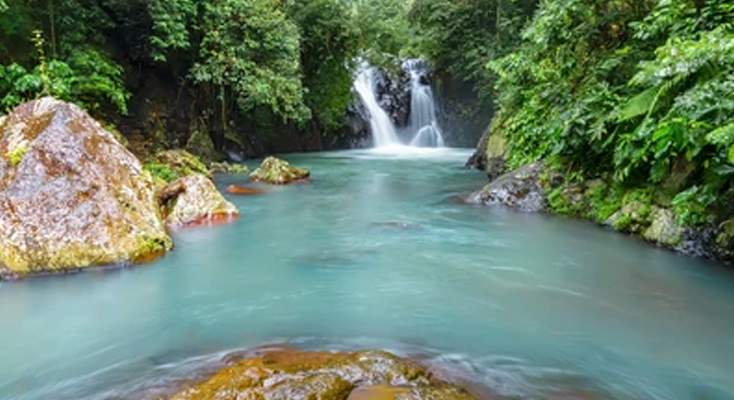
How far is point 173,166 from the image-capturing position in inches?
408

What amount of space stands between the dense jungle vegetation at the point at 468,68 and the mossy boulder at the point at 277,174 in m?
2.00

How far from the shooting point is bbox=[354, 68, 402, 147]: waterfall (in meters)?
20.8

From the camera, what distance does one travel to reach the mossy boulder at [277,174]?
10.7m

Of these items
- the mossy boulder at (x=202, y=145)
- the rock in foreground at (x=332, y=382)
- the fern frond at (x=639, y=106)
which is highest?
the fern frond at (x=639, y=106)

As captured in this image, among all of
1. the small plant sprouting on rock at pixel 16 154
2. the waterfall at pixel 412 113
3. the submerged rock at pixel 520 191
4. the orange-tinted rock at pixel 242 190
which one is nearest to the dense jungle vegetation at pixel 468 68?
the submerged rock at pixel 520 191

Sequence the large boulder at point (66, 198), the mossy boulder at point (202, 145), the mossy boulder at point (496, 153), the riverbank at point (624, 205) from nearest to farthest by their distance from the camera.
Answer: the large boulder at point (66, 198)
the riverbank at point (624, 205)
the mossy boulder at point (496, 153)
the mossy boulder at point (202, 145)

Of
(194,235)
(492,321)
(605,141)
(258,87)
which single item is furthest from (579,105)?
(258,87)

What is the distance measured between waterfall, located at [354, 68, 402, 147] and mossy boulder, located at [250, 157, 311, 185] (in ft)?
32.3

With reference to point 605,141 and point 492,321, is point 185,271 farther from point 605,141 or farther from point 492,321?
point 605,141

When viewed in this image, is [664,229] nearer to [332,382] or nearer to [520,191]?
[520,191]

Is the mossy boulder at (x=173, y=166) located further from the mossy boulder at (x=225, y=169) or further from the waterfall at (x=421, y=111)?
the waterfall at (x=421, y=111)

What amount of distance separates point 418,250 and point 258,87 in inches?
298

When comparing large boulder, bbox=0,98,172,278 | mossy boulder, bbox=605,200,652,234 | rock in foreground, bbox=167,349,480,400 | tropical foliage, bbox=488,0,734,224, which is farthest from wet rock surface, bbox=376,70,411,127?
rock in foreground, bbox=167,349,480,400

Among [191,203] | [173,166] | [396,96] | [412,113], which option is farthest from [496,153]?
[396,96]
